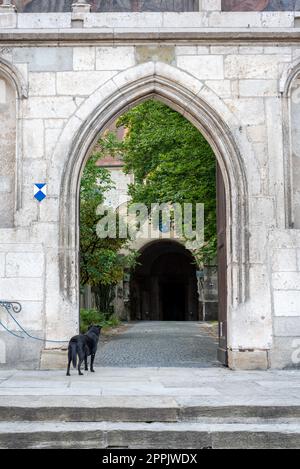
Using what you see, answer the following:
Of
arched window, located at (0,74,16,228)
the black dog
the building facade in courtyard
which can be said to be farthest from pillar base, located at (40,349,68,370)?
arched window, located at (0,74,16,228)

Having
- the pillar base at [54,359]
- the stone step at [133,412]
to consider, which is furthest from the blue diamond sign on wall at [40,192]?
the stone step at [133,412]

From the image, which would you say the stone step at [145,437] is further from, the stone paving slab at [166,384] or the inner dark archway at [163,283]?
the inner dark archway at [163,283]

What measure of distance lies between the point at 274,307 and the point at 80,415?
411 centimetres

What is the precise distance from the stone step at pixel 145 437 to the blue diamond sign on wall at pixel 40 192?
14.2 ft

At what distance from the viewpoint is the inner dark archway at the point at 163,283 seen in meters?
33.4

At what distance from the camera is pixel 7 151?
9352 mm

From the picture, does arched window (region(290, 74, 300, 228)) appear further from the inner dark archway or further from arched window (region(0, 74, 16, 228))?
the inner dark archway

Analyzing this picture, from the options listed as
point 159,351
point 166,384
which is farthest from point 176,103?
point 159,351

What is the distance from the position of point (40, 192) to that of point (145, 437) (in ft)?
15.4

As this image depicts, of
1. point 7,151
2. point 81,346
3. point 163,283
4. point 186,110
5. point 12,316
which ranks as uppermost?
point 186,110

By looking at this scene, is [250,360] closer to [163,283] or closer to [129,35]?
[129,35]

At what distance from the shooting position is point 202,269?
2681 centimetres

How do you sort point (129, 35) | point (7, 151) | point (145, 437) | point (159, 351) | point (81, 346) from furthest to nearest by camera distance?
point (159, 351), point (7, 151), point (129, 35), point (81, 346), point (145, 437)

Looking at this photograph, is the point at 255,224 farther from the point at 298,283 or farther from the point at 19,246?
the point at 19,246
